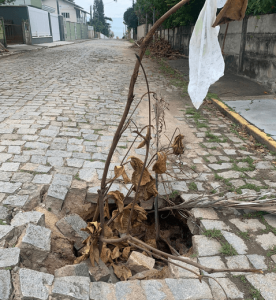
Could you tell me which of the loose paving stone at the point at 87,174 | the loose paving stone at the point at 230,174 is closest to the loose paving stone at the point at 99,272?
the loose paving stone at the point at 87,174

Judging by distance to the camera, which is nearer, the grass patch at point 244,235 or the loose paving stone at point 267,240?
the loose paving stone at point 267,240

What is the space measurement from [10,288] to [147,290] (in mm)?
965

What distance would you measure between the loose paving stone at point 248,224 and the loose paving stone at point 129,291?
1226mm

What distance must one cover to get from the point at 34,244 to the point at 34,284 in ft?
1.39

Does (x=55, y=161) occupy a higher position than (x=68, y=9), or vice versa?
(x=68, y=9)

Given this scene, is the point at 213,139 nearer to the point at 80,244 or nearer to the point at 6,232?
the point at 80,244

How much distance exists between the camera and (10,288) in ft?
6.47

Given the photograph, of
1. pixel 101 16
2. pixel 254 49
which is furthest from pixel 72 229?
pixel 101 16

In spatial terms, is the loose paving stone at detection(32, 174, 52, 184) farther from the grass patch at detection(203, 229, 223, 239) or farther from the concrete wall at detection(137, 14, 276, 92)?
the concrete wall at detection(137, 14, 276, 92)

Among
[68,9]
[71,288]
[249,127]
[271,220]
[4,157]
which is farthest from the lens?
[68,9]

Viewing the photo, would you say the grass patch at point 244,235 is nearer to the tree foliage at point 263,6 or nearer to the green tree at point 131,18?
the tree foliage at point 263,6

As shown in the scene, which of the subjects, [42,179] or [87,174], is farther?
[87,174]

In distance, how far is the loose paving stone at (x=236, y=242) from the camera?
2.62 metres

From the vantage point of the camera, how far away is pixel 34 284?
80.4 inches
